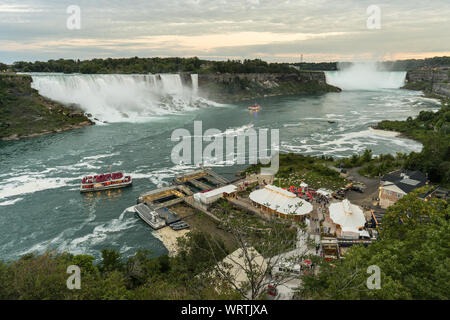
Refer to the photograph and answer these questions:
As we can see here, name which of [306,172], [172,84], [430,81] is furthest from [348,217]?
[430,81]

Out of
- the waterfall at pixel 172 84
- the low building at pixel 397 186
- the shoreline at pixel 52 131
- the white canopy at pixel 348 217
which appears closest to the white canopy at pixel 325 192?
the white canopy at pixel 348 217

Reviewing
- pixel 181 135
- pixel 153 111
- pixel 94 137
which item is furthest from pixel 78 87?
pixel 181 135

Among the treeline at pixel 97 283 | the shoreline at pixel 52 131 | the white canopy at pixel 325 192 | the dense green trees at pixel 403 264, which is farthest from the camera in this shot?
the shoreline at pixel 52 131

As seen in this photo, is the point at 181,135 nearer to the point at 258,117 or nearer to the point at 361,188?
the point at 258,117

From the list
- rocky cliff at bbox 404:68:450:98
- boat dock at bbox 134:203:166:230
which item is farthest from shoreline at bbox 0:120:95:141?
rocky cliff at bbox 404:68:450:98

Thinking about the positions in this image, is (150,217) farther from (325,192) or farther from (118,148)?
(118,148)

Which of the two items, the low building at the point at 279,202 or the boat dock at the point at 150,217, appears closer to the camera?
the low building at the point at 279,202

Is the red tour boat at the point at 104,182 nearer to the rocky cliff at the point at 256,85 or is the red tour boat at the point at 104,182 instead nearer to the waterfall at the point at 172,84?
the waterfall at the point at 172,84
